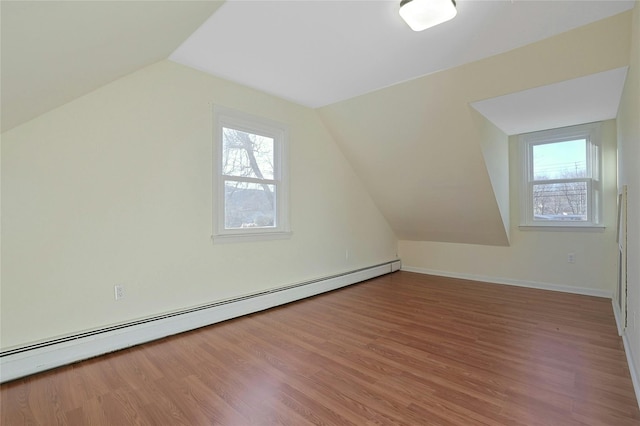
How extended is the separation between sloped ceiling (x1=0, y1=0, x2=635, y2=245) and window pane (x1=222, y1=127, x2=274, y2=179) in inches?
21.8

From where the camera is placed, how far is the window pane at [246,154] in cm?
327

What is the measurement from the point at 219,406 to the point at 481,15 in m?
2.98

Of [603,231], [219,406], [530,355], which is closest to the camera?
[219,406]

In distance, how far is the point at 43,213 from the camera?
2188 mm

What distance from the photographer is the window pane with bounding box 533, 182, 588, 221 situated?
4.14 metres

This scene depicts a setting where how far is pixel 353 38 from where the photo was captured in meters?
2.40

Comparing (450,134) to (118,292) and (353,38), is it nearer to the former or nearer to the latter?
(353,38)

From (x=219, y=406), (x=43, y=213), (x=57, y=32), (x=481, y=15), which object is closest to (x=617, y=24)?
(x=481, y=15)

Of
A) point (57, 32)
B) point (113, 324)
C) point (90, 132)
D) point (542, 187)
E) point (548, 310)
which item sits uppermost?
point (57, 32)

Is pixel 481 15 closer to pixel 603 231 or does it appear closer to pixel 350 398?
pixel 350 398

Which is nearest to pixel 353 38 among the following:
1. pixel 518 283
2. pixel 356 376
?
pixel 356 376

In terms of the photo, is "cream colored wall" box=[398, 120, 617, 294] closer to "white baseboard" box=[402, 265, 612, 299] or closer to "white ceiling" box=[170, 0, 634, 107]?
"white baseboard" box=[402, 265, 612, 299]

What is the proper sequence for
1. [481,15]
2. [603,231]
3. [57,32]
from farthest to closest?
[603,231] → [481,15] → [57,32]

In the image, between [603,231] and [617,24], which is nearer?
[617,24]
